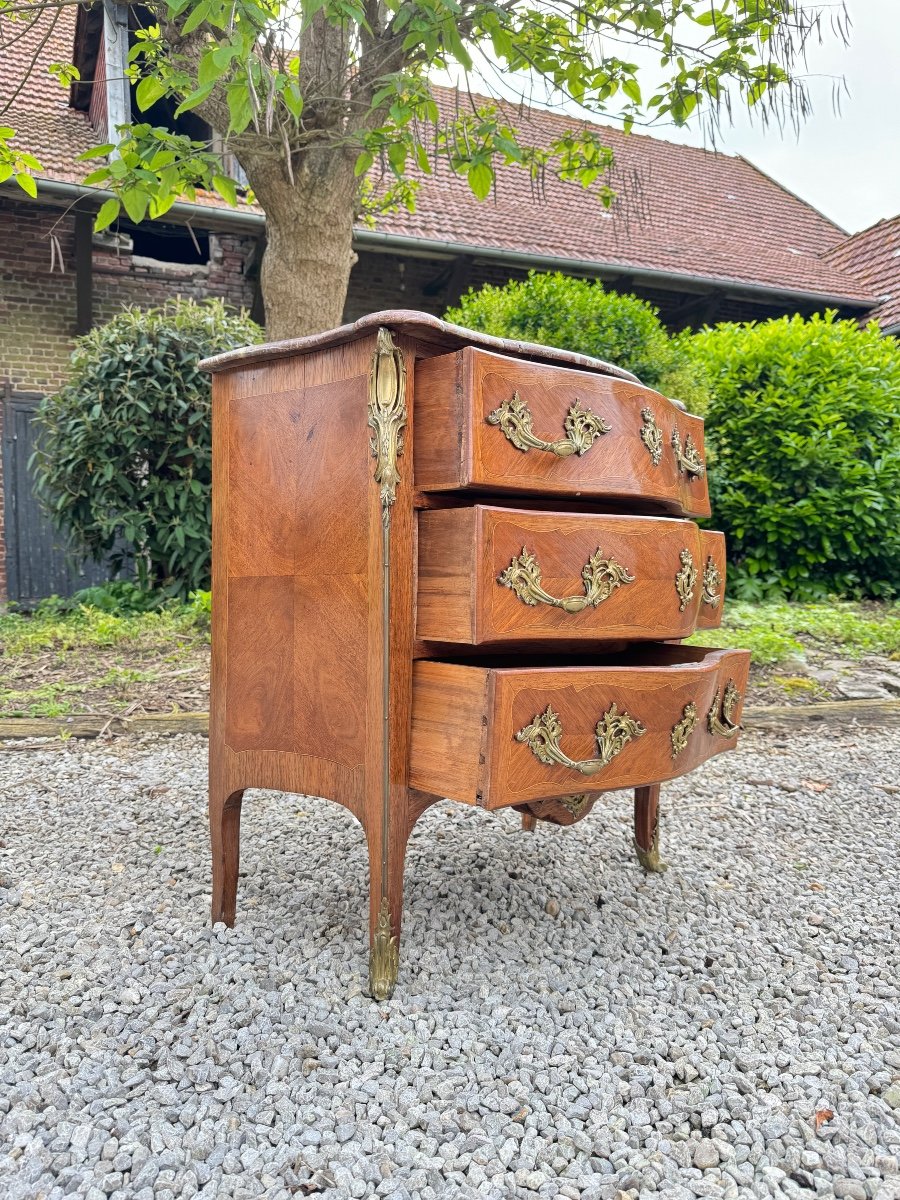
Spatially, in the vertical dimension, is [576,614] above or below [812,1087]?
above

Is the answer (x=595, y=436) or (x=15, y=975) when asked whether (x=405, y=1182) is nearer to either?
(x=15, y=975)

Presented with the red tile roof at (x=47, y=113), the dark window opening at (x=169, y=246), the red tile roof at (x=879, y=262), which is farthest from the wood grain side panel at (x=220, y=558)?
the red tile roof at (x=879, y=262)

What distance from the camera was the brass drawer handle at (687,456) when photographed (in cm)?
Result: 187

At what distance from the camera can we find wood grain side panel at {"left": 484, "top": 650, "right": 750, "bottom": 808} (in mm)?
1423

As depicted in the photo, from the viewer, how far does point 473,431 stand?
1.45 metres

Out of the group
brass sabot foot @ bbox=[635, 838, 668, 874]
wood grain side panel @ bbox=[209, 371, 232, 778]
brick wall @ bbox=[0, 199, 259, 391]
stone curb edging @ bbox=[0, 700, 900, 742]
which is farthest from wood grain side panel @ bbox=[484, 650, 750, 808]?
brick wall @ bbox=[0, 199, 259, 391]

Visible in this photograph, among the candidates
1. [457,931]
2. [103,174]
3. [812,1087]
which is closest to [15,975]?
[457,931]

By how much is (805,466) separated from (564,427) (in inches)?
195

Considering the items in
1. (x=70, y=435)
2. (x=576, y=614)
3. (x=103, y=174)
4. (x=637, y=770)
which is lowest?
(x=637, y=770)

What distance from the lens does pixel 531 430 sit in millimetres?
1523

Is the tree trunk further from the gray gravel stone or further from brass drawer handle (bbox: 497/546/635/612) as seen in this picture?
the gray gravel stone

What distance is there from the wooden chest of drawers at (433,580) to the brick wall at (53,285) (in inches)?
264

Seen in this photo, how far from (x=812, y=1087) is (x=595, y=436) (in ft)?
3.72

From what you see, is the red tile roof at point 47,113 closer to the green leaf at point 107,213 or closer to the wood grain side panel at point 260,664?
the green leaf at point 107,213
